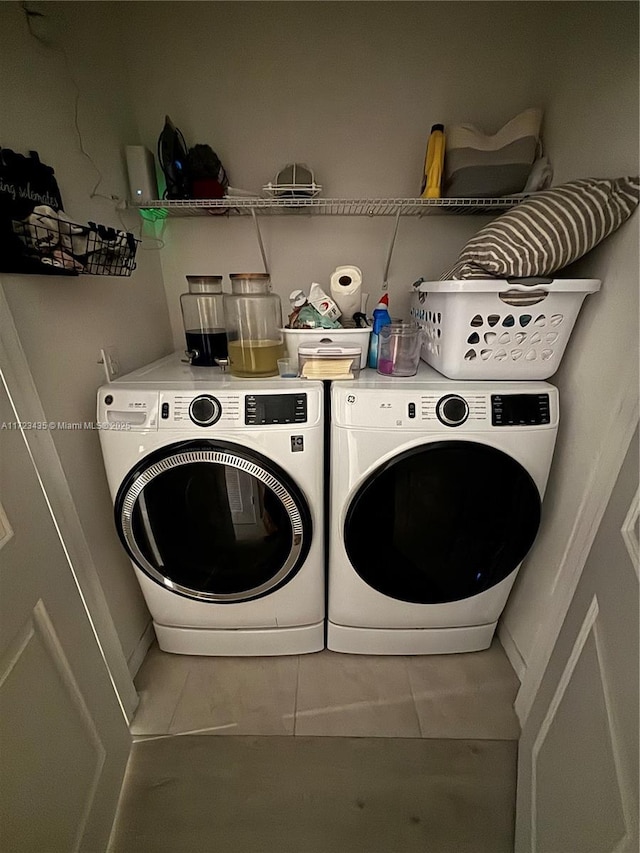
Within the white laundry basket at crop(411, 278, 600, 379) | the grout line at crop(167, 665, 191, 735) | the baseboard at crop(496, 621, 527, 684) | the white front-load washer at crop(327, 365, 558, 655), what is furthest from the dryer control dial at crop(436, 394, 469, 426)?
the grout line at crop(167, 665, 191, 735)

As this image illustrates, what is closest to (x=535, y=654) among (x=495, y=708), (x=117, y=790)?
(x=495, y=708)

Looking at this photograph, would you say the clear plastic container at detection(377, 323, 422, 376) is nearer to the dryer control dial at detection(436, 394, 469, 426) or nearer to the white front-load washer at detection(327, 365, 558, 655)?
the white front-load washer at detection(327, 365, 558, 655)

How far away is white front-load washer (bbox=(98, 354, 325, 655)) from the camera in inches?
39.6

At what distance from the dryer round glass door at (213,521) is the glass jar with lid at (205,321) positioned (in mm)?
377

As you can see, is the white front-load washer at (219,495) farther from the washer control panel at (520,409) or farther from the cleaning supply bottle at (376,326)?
the washer control panel at (520,409)

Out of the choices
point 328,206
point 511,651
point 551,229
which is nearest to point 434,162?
point 328,206

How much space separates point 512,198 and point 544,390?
690 mm

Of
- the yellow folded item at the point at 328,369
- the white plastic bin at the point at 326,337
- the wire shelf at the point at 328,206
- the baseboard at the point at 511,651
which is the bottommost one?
the baseboard at the point at 511,651

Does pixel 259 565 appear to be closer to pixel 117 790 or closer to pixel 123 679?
pixel 123 679

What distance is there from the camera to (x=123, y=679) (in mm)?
1146

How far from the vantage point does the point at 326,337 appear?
112 cm

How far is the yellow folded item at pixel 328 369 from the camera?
109cm

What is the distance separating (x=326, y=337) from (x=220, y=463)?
498 mm

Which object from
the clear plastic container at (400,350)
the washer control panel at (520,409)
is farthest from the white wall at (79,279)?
the washer control panel at (520,409)
